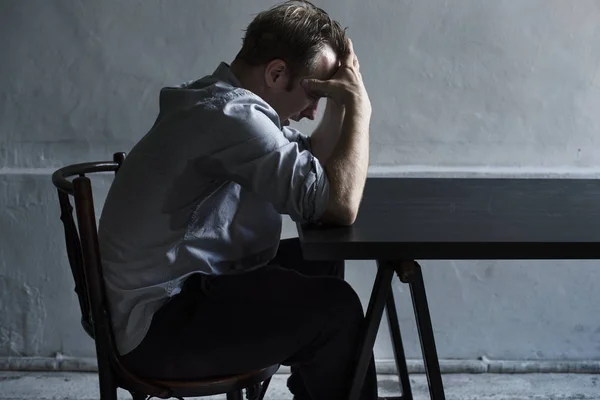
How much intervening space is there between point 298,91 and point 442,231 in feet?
1.53

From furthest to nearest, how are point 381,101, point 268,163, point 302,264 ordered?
point 381,101
point 302,264
point 268,163

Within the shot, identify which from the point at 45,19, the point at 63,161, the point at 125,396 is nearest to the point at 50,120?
the point at 63,161

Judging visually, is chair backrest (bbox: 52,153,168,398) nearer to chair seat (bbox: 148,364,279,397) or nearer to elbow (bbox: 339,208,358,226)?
chair seat (bbox: 148,364,279,397)

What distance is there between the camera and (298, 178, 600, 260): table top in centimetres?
137

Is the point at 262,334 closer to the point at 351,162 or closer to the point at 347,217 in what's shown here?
the point at 347,217

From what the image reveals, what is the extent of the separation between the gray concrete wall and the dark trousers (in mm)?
1271

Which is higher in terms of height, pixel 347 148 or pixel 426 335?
pixel 347 148

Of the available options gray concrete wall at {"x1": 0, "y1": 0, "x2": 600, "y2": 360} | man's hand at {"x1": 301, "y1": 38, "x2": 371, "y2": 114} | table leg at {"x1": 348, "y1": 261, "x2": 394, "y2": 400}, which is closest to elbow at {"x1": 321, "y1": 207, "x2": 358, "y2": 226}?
table leg at {"x1": 348, "y1": 261, "x2": 394, "y2": 400}

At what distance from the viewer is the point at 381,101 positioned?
8.89ft

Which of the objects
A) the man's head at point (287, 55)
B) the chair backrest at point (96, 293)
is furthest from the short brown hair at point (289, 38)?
the chair backrest at point (96, 293)

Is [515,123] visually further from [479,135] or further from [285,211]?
[285,211]

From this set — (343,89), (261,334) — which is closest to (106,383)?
(261,334)

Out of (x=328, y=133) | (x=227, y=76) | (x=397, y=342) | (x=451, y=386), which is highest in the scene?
(x=227, y=76)

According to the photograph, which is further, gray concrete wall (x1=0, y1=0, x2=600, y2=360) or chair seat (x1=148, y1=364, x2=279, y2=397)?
gray concrete wall (x1=0, y1=0, x2=600, y2=360)
